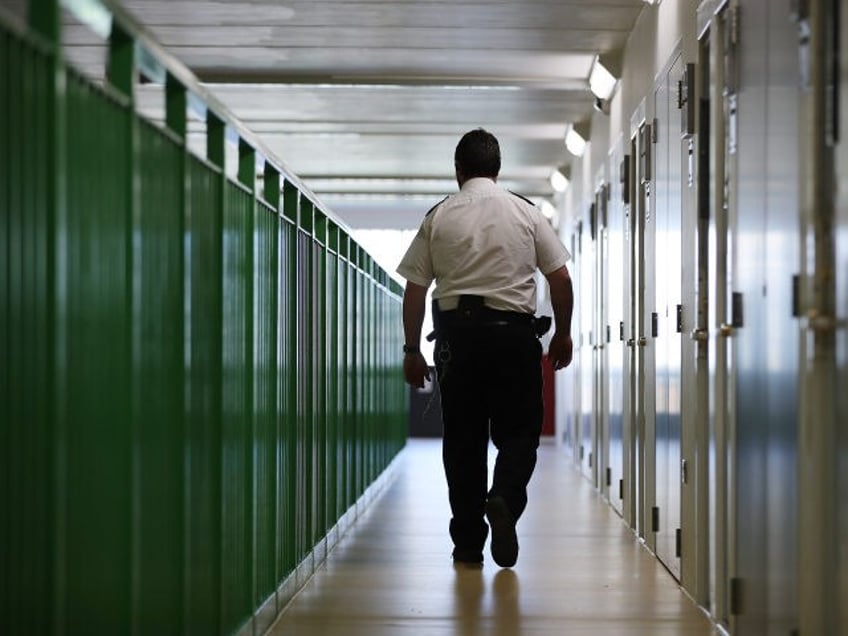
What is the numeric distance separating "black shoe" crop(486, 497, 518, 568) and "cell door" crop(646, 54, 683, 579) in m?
0.64

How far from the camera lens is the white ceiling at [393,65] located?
28.8 ft

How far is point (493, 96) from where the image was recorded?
38.6ft

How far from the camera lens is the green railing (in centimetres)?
220

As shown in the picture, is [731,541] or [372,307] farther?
[372,307]

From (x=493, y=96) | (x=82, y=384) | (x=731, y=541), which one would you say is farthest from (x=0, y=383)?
(x=493, y=96)

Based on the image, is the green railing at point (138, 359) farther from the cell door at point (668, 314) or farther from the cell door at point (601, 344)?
the cell door at point (601, 344)

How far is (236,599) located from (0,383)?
1909 millimetres

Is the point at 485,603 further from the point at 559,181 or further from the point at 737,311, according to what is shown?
the point at 559,181

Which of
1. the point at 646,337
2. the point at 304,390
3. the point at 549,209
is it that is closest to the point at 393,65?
the point at 646,337

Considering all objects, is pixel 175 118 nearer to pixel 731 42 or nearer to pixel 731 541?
pixel 731 42

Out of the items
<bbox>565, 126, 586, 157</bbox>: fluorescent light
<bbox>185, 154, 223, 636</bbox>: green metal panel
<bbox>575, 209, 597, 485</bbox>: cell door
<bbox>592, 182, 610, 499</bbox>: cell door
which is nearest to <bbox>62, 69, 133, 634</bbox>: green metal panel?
<bbox>185, 154, 223, 636</bbox>: green metal panel

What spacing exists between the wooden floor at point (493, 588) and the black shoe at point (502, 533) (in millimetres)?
77

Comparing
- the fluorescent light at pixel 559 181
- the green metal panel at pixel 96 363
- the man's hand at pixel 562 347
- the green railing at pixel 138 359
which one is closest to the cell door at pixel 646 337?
the man's hand at pixel 562 347

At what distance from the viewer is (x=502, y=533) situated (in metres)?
5.47
